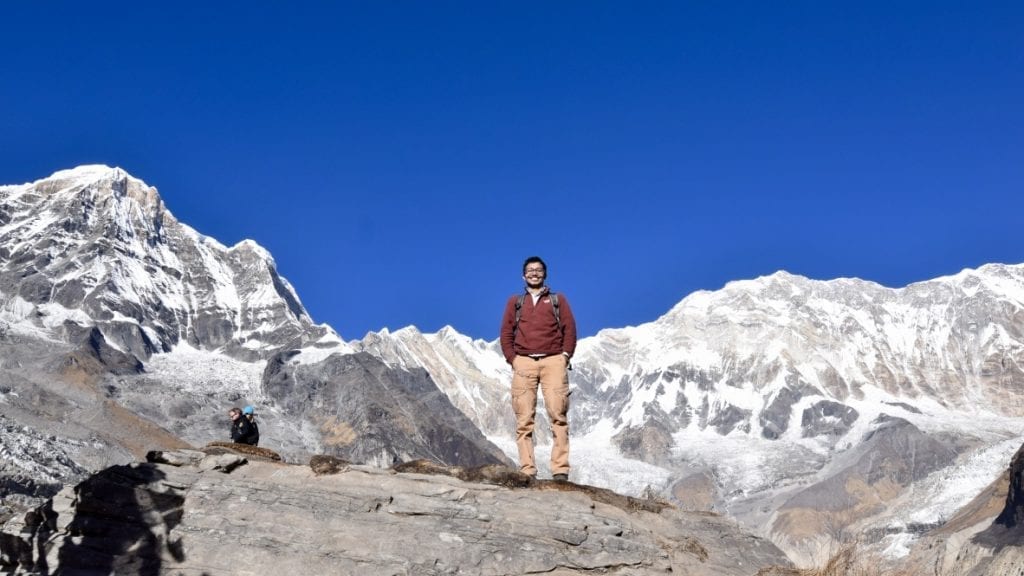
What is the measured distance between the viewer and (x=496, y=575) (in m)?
13.2

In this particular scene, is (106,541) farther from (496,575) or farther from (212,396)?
(212,396)

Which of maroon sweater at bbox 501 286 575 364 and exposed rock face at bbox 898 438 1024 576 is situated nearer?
maroon sweater at bbox 501 286 575 364

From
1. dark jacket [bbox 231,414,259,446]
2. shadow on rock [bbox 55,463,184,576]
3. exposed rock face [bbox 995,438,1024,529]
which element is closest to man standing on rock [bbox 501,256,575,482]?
shadow on rock [bbox 55,463,184,576]

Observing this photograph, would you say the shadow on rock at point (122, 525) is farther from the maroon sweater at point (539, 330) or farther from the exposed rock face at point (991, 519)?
the exposed rock face at point (991, 519)

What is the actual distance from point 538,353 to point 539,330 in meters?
0.38

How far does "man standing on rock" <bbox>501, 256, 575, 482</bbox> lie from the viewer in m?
15.1

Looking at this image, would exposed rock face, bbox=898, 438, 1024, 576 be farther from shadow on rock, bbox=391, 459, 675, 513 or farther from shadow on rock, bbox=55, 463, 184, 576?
shadow on rock, bbox=55, 463, 184, 576

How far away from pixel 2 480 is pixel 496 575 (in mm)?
66328

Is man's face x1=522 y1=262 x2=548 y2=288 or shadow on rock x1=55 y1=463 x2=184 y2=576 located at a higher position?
man's face x1=522 y1=262 x2=548 y2=288

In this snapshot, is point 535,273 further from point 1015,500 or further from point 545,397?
point 1015,500

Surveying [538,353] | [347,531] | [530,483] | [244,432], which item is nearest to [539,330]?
[538,353]

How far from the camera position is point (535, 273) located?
15234 mm

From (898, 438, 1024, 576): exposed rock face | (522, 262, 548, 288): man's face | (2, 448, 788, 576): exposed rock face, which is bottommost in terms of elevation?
(898, 438, 1024, 576): exposed rock face

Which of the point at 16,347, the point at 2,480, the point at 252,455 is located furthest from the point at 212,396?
the point at 252,455
